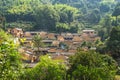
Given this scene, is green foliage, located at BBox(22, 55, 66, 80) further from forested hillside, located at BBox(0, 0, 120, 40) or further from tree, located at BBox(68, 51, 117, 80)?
forested hillside, located at BBox(0, 0, 120, 40)

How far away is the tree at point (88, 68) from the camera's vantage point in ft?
51.7

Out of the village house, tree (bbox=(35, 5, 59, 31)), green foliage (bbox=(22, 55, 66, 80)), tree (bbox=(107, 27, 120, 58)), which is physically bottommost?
the village house

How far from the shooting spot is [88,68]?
1644 cm

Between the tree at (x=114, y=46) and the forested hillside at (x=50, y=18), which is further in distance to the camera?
the forested hillside at (x=50, y=18)

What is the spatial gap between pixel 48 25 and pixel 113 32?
901 inches

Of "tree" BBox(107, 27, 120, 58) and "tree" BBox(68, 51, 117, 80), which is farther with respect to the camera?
"tree" BBox(107, 27, 120, 58)

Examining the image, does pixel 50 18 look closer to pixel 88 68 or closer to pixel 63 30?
pixel 63 30

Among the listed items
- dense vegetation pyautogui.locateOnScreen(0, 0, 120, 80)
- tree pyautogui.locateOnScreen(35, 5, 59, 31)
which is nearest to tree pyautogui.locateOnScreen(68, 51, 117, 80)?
dense vegetation pyautogui.locateOnScreen(0, 0, 120, 80)

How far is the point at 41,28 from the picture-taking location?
48.4 metres

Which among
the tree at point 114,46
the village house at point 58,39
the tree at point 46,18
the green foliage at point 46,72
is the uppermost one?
the green foliage at point 46,72

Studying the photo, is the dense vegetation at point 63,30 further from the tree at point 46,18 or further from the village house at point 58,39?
the village house at point 58,39

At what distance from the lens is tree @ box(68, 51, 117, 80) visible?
15758 millimetres

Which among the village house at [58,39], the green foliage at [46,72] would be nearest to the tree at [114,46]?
the village house at [58,39]

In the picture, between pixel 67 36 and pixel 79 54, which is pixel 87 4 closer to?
pixel 67 36
